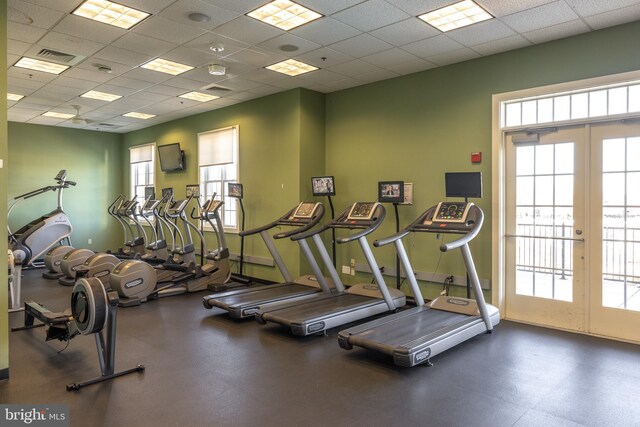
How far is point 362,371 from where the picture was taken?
379 cm

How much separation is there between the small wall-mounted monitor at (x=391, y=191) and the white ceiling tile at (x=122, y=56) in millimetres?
3559

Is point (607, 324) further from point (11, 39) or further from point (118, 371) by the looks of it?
point (11, 39)

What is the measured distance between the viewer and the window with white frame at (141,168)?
10.9 m

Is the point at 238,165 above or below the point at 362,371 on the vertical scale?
above

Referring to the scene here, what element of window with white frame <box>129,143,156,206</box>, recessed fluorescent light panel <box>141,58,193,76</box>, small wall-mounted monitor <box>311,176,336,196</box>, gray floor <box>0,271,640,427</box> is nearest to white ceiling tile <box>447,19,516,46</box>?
small wall-mounted monitor <box>311,176,336,196</box>

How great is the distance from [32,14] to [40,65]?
6.53 feet

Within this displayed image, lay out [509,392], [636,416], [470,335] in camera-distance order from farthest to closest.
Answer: [470,335]
[509,392]
[636,416]

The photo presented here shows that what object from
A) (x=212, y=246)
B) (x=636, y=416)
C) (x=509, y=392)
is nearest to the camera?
(x=636, y=416)

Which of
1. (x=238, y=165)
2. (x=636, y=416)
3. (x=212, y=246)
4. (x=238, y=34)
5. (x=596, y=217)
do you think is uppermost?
(x=238, y=34)

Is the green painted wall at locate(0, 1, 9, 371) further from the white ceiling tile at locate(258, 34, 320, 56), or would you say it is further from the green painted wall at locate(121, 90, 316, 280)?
the green painted wall at locate(121, 90, 316, 280)

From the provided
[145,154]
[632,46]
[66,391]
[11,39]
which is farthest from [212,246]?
[632,46]

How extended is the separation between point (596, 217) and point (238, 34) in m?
4.45

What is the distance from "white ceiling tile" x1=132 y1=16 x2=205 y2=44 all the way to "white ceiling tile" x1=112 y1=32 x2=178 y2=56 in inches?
4.7

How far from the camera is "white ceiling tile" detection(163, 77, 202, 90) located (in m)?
6.78
